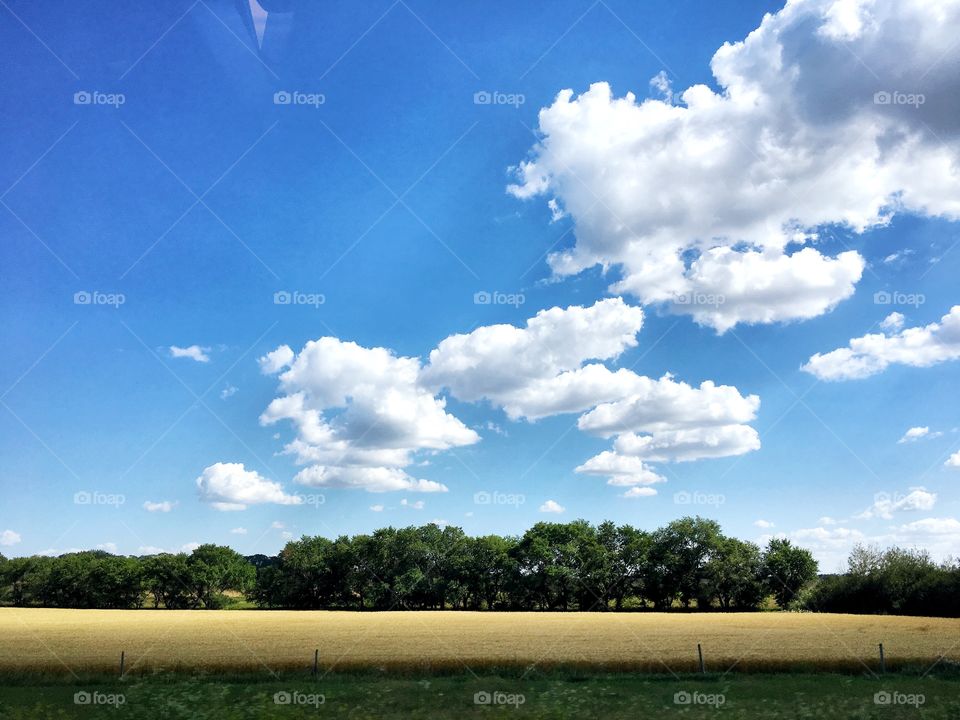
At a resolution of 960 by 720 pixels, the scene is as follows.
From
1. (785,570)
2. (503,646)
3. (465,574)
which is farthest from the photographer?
(465,574)

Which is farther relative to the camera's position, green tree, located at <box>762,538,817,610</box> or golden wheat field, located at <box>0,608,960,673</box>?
green tree, located at <box>762,538,817,610</box>

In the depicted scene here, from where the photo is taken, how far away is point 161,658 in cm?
3959

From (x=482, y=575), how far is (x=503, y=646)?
83.1m

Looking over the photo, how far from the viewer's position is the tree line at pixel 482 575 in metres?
111

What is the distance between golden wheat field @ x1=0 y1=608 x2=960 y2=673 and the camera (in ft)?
116

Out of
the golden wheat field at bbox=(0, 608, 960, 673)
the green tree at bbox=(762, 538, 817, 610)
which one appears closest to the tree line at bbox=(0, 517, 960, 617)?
the green tree at bbox=(762, 538, 817, 610)

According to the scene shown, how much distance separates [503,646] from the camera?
45.9 metres

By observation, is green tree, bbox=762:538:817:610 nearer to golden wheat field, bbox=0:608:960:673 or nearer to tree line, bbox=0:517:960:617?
tree line, bbox=0:517:960:617

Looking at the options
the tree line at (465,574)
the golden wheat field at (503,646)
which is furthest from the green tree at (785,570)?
the golden wheat field at (503,646)

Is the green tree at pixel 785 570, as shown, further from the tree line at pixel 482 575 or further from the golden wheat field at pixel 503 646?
the golden wheat field at pixel 503 646

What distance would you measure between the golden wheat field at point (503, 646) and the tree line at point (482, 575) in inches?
1603

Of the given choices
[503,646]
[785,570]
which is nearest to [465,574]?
[785,570]

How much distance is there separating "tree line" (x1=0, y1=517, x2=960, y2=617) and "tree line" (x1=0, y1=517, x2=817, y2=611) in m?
0.20

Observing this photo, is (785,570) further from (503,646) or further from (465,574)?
(503,646)
